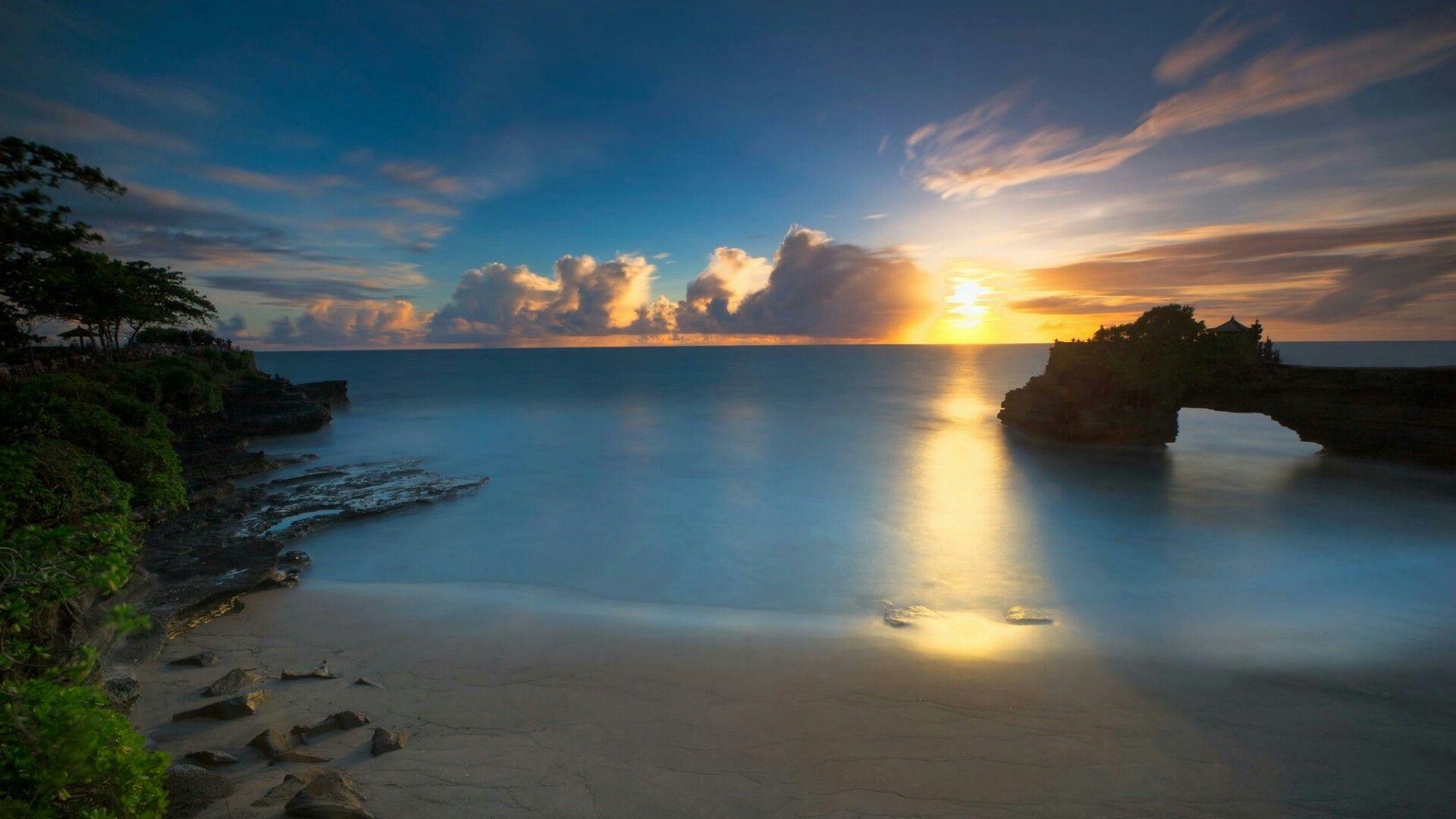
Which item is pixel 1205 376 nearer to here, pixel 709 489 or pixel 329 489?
pixel 709 489

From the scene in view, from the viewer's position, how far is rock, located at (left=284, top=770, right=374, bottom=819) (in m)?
5.12

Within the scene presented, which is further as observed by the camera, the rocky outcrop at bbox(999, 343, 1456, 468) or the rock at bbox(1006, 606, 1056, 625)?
the rocky outcrop at bbox(999, 343, 1456, 468)

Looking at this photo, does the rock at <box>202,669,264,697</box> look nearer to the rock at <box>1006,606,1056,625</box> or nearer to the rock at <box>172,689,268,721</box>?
the rock at <box>172,689,268,721</box>

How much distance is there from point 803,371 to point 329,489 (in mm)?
108269

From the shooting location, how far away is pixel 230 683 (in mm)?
7875

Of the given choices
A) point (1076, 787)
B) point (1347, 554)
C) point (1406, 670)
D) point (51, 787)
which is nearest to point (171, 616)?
point (51, 787)

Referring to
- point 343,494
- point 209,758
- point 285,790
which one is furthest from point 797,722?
point 343,494

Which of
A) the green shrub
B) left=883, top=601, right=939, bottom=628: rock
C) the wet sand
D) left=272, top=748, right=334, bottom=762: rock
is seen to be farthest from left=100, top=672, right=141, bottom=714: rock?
left=883, top=601, right=939, bottom=628: rock

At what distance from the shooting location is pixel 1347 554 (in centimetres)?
1669

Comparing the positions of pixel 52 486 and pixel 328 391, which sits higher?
pixel 52 486

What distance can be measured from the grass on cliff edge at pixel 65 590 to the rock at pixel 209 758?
3.39 ft

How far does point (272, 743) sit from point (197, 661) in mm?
4045

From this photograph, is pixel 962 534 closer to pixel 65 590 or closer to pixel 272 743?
pixel 272 743

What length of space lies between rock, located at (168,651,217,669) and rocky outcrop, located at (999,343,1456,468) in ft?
125
